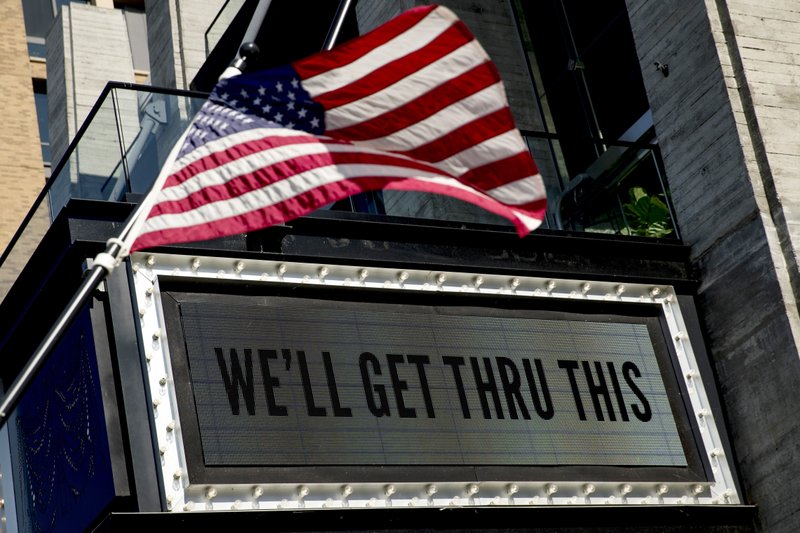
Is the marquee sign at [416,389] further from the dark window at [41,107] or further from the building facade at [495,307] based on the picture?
the dark window at [41,107]

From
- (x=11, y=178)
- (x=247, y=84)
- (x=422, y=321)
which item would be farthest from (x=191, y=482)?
(x=11, y=178)

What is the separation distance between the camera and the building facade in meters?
11.7

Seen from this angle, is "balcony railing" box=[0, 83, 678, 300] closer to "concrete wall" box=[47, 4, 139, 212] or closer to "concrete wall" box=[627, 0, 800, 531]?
"concrete wall" box=[627, 0, 800, 531]

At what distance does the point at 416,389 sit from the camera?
12781mm

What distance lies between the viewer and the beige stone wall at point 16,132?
36.8 meters

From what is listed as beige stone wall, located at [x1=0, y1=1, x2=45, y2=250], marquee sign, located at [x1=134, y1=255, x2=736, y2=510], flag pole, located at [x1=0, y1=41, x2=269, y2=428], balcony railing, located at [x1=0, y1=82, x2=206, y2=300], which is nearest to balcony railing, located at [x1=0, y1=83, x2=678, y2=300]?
balcony railing, located at [x1=0, y1=82, x2=206, y2=300]

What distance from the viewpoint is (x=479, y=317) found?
1344cm

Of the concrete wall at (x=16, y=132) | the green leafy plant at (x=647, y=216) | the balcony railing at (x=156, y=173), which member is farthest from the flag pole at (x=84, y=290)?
the concrete wall at (x=16, y=132)

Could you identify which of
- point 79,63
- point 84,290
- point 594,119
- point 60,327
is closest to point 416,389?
point 84,290

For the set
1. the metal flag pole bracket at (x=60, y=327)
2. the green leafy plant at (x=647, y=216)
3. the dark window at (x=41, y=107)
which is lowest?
the metal flag pole bracket at (x=60, y=327)

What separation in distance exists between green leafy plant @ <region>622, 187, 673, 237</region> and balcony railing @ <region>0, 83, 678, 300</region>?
0.03ft

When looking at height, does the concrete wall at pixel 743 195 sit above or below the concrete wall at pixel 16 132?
below

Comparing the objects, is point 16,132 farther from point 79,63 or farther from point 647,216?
point 647,216

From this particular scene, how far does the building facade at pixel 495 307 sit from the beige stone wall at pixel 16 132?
73.6ft
